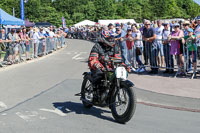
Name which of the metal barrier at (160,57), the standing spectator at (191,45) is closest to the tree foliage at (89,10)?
the metal barrier at (160,57)

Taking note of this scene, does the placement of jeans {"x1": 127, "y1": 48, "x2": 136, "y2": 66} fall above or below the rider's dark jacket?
below

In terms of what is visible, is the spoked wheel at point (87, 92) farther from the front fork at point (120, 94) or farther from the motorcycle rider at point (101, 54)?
the front fork at point (120, 94)

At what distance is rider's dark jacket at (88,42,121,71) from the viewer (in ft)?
21.3

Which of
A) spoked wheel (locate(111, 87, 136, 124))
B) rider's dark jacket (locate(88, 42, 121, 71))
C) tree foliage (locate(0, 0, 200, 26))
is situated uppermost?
tree foliage (locate(0, 0, 200, 26))

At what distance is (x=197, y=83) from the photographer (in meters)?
9.83

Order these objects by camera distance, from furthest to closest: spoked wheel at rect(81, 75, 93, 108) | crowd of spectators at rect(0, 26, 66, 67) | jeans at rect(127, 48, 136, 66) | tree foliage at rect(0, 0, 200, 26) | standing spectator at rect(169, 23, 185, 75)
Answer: tree foliage at rect(0, 0, 200, 26)
crowd of spectators at rect(0, 26, 66, 67)
jeans at rect(127, 48, 136, 66)
standing spectator at rect(169, 23, 185, 75)
spoked wheel at rect(81, 75, 93, 108)

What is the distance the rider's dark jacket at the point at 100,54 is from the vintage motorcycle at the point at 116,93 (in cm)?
24

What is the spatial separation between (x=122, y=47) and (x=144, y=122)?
295 inches

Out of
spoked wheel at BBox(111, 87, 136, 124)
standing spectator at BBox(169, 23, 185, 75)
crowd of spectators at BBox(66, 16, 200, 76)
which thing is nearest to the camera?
spoked wheel at BBox(111, 87, 136, 124)

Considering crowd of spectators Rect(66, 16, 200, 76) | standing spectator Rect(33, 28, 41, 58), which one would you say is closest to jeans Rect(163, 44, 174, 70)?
crowd of spectators Rect(66, 16, 200, 76)

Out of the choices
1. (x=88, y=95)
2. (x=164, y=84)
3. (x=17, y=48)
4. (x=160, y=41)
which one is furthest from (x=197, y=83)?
(x=17, y=48)

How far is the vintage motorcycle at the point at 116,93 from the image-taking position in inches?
227

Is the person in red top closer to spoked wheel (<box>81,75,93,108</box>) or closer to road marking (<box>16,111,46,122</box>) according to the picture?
spoked wheel (<box>81,75,93,108</box>)

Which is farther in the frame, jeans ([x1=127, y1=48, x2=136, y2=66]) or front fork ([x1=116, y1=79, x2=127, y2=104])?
jeans ([x1=127, y1=48, x2=136, y2=66])
